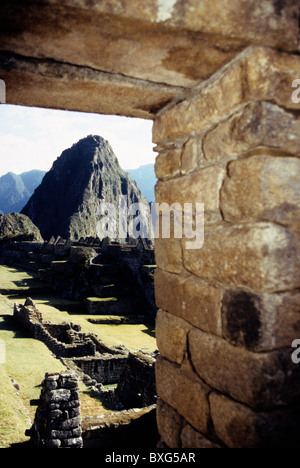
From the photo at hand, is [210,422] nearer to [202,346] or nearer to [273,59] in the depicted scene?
[202,346]

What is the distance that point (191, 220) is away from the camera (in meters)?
1.74

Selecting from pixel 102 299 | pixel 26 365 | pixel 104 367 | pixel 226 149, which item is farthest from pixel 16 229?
pixel 226 149

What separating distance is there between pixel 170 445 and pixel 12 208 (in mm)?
183338

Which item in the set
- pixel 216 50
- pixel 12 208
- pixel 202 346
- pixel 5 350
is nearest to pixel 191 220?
pixel 202 346

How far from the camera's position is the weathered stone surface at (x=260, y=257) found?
1.29 meters

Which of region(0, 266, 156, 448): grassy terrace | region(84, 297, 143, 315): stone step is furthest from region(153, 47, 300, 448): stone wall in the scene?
region(84, 297, 143, 315): stone step

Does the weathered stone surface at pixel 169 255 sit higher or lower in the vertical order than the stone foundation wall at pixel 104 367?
higher

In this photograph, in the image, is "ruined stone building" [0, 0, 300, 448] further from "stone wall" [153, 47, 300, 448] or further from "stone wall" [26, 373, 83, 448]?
"stone wall" [26, 373, 83, 448]

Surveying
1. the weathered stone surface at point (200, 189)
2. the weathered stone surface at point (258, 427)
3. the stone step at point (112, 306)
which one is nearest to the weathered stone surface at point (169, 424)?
the weathered stone surface at point (258, 427)

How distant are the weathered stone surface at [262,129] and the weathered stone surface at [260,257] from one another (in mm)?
335

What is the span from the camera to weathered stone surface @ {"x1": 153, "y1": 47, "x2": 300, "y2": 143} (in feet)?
4.38

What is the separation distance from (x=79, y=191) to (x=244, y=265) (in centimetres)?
10305

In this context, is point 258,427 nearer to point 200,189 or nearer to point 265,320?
point 265,320

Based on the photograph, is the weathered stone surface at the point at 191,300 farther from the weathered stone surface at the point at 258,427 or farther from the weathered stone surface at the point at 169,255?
the weathered stone surface at the point at 258,427
